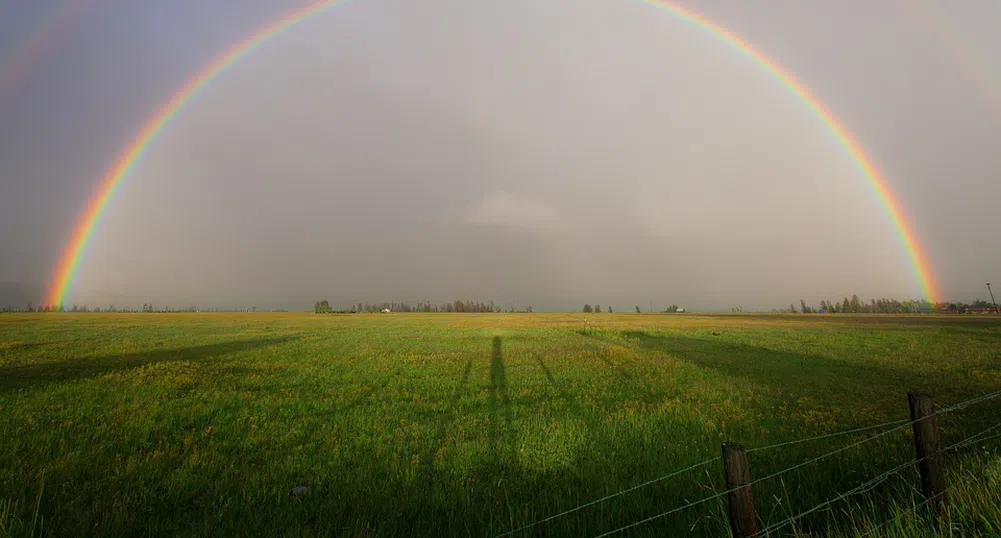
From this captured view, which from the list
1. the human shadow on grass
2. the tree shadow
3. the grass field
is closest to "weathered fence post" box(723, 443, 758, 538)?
the grass field

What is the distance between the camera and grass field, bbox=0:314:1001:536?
17.3 feet

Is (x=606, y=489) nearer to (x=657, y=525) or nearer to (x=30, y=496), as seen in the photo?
(x=657, y=525)

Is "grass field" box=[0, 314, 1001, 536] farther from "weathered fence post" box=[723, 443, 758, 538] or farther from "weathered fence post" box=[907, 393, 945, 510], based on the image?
"weathered fence post" box=[723, 443, 758, 538]

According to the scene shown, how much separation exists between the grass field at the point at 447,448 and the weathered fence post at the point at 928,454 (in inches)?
12.5

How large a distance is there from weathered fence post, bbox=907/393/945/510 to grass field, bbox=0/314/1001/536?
0.32 m

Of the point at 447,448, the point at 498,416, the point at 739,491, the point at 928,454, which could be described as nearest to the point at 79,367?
the point at 498,416

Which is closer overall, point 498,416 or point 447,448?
point 447,448

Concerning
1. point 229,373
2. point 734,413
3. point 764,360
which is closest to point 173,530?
point 734,413

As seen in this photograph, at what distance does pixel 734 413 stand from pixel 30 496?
14324 millimetres

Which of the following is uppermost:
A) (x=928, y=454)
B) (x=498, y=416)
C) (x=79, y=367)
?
(x=928, y=454)

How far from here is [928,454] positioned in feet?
14.7

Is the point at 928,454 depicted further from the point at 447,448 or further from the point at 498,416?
the point at 498,416

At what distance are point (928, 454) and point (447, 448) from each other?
7056 millimetres

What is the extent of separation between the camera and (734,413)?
10789 millimetres
